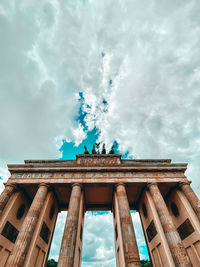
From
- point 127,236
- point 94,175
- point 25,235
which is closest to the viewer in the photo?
point 127,236

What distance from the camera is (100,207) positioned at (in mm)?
21359

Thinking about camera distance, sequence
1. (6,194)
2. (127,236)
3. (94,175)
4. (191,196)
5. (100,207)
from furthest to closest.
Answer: (100,207)
(94,175)
(6,194)
(191,196)
(127,236)

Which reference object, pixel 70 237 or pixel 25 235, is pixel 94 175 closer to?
pixel 70 237

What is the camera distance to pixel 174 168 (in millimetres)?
18312

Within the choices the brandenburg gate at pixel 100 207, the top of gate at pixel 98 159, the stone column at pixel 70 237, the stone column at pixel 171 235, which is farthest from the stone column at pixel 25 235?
the stone column at pixel 171 235

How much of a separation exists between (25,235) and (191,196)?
60.2ft

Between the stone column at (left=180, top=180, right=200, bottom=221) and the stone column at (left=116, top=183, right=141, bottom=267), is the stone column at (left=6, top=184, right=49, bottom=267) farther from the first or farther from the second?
the stone column at (left=180, top=180, right=200, bottom=221)

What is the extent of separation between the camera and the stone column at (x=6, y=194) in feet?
48.5

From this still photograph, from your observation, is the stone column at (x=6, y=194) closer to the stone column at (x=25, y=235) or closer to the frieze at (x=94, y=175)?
the frieze at (x=94, y=175)

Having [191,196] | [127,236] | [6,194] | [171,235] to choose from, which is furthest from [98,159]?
[191,196]

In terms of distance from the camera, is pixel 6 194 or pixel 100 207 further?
pixel 100 207

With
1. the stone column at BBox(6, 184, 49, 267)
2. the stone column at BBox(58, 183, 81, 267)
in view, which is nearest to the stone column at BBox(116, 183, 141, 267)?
the stone column at BBox(58, 183, 81, 267)

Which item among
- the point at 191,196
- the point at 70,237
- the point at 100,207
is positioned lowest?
the point at 70,237

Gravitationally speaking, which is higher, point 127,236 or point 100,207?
point 100,207
